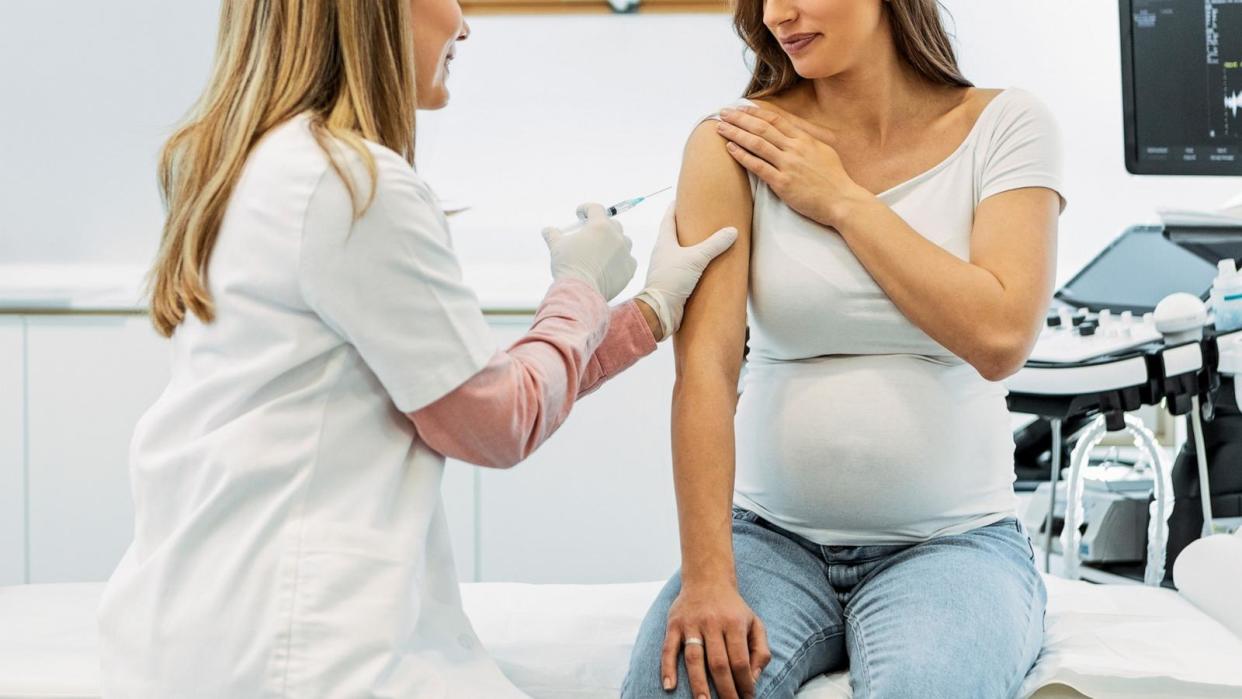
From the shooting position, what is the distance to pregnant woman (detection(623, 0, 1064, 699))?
1196 millimetres

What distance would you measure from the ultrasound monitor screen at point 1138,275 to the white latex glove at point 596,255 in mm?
1359

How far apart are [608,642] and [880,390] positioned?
0.42 m

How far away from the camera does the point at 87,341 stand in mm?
2590

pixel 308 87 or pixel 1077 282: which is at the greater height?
pixel 308 87

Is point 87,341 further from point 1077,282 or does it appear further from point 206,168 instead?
point 1077,282

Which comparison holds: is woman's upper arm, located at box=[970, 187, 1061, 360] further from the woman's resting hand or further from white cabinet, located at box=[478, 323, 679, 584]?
white cabinet, located at box=[478, 323, 679, 584]

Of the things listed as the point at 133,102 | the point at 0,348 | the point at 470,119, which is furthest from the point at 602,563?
the point at 133,102

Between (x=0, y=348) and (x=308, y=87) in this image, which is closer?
(x=308, y=87)

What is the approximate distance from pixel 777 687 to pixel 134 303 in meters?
1.88

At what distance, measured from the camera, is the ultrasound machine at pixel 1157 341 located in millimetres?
1901

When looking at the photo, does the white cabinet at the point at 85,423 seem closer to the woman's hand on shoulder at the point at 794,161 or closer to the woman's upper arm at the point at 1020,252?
the woman's hand on shoulder at the point at 794,161

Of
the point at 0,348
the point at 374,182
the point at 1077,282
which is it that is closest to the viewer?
the point at 374,182

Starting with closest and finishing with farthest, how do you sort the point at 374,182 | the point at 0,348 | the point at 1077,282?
1. the point at 374,182
2. the point at 1077,282
3. the point at 0,348

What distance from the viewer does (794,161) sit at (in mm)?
1359
